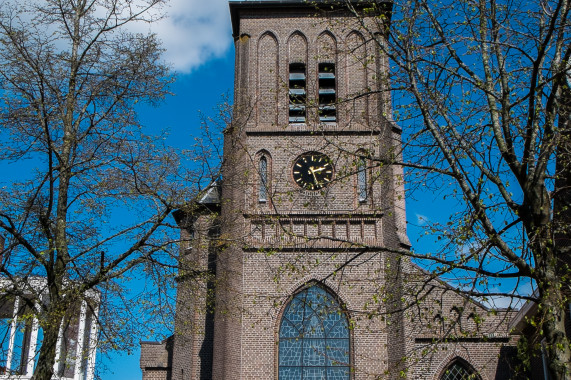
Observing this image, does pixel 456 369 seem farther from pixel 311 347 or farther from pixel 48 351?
Result: pixel 48 351

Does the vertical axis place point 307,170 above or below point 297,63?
below

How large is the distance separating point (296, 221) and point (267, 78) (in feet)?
16.9

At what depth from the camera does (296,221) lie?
19.8 m

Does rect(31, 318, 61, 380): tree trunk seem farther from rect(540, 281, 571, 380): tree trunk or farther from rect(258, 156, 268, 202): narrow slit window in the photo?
rect(258, 156, 268, 202): narrow slit window

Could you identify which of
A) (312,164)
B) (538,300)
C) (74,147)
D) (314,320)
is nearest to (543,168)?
(538,300)

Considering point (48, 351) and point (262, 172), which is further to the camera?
point (262, 172)

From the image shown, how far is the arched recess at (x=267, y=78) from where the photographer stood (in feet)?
72.3

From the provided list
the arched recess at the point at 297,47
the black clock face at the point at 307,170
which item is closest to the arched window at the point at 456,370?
the black clock face at the point at 307,170

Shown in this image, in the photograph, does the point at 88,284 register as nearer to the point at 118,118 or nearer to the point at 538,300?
the point at 118,118

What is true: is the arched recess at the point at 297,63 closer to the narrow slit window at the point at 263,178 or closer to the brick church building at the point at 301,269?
the brick church building at the point at 301,269

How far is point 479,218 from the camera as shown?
27.9ft

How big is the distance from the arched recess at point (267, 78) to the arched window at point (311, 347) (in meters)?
5.64

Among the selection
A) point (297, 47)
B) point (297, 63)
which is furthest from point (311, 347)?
Answer: point (297, 47)

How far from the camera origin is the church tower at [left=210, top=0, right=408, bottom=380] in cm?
1803
